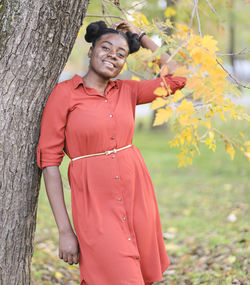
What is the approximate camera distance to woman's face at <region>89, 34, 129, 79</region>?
2418mm

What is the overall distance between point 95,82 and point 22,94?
0.42 meters

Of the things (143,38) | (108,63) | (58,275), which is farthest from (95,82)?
(58,275)

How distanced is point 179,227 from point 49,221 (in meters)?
1.77

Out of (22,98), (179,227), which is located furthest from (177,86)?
(179,227)

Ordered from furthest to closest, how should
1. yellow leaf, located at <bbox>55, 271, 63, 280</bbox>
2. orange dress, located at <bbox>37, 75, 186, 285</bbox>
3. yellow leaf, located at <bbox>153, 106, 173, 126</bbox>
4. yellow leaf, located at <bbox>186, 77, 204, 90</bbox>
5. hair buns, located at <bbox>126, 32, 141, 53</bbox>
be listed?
yellow leaf, located at <bbox>55, 271, 63, 280</bbox>, hair buns, located at <bbox>126, 32, 141, 53</bbox>, orange dress, located at <bbox>37, 75, 186, 285</bbox>, yellow leaf, located at <bbox>186, 77, 204, 90</bbox>, yellow leaf, located at <bbox>153, 106, 173, 126</bbox>

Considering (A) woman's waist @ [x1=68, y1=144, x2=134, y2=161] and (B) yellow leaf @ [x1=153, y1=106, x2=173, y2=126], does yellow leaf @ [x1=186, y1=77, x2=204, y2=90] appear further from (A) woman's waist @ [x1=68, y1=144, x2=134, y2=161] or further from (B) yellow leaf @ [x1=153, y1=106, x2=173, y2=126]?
(A) woman's waist @ [x1=68, y1=144, x2=134, y2=161]

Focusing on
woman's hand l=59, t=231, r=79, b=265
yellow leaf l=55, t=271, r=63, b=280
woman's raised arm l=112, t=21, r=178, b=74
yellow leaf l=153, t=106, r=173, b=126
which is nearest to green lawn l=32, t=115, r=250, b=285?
yellow leaf l=55, t=271, r=63, b=280

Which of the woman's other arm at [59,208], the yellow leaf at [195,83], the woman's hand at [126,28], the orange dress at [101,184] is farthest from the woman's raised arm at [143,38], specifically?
the woman's other arm at [59,208]

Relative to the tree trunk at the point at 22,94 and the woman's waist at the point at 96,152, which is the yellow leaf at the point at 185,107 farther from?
the tree trunk at the point at 22,94

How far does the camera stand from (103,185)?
7.45ft

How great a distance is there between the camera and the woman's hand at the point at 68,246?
7.36 ft

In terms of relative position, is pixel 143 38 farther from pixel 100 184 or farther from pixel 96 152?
pixel 100 184

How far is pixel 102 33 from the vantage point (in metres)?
2.49

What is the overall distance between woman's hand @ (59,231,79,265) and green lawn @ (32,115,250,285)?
72 centimetres
